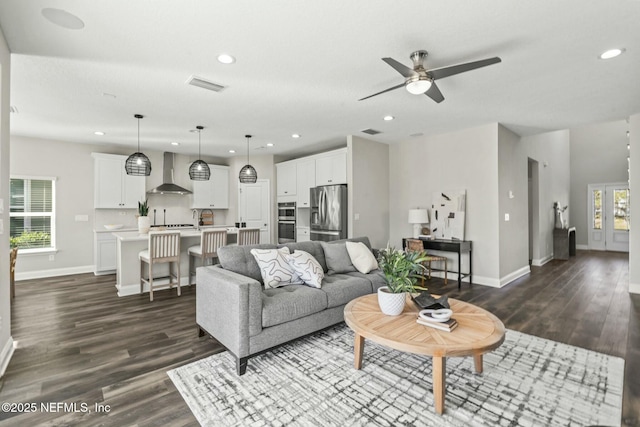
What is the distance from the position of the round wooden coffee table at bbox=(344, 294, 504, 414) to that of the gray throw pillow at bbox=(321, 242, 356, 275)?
45.2 inches

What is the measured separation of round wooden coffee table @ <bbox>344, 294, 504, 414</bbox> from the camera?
1812mm

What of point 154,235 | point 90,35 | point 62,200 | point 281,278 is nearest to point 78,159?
point 62,200

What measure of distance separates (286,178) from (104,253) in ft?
13.2

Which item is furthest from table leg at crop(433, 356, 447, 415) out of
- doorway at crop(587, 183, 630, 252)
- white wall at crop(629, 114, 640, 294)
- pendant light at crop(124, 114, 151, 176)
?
doorway at crop(587, 183, 630, 252)

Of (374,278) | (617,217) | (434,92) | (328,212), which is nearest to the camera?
(434,92)

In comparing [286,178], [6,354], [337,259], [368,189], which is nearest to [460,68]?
[337,259]

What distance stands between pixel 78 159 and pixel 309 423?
6936mm

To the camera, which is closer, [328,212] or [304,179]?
[328,212]

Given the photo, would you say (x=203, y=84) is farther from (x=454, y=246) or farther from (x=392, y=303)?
(x=454, y=246)

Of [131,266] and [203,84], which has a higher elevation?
[203,84]

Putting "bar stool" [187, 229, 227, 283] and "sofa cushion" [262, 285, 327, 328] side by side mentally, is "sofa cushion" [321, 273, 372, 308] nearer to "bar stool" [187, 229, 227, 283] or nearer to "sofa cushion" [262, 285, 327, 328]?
"sofa cushion" [262, 285, 327, 328]

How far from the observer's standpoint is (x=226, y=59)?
281 centimetres

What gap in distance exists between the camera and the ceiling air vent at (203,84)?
10.5ft

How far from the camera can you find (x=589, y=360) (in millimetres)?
2523
